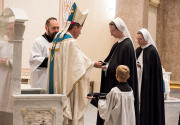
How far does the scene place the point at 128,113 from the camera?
318 cm

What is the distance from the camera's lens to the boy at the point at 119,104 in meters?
3.07

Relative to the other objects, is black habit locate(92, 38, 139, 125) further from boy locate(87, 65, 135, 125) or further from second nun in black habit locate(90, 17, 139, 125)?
boy locate(87, 65, 135, 125)

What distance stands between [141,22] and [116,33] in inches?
199

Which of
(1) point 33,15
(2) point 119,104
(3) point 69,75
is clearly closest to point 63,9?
(1) point 33,15

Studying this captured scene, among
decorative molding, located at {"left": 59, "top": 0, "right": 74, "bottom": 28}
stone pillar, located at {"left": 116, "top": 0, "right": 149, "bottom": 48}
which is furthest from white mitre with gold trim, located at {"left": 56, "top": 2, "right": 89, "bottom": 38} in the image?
stone pillar, located at {"left": 116, "top": 0, "right": 149, "bottom": 48}

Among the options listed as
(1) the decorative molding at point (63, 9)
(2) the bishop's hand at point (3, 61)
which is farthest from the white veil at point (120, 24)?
(1) the decorative molding at point (63, 9)

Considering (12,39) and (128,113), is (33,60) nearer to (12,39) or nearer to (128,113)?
(12,39)

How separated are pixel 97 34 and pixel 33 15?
274 cm

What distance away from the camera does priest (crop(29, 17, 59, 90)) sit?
420 cm

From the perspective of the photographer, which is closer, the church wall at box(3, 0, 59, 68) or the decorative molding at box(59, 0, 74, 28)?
the church wall at box(3, 0, 59, 68)

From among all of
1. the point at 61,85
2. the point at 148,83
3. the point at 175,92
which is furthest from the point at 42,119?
the point at 175,92

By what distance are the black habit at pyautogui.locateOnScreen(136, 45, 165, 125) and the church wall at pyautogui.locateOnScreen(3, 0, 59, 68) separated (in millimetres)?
3992

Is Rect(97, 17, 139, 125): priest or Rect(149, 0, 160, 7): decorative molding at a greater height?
Rect(149, 0, 160, 7): decorative molding

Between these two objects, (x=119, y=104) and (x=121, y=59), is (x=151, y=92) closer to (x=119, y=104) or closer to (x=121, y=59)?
(x=121, y=59)
